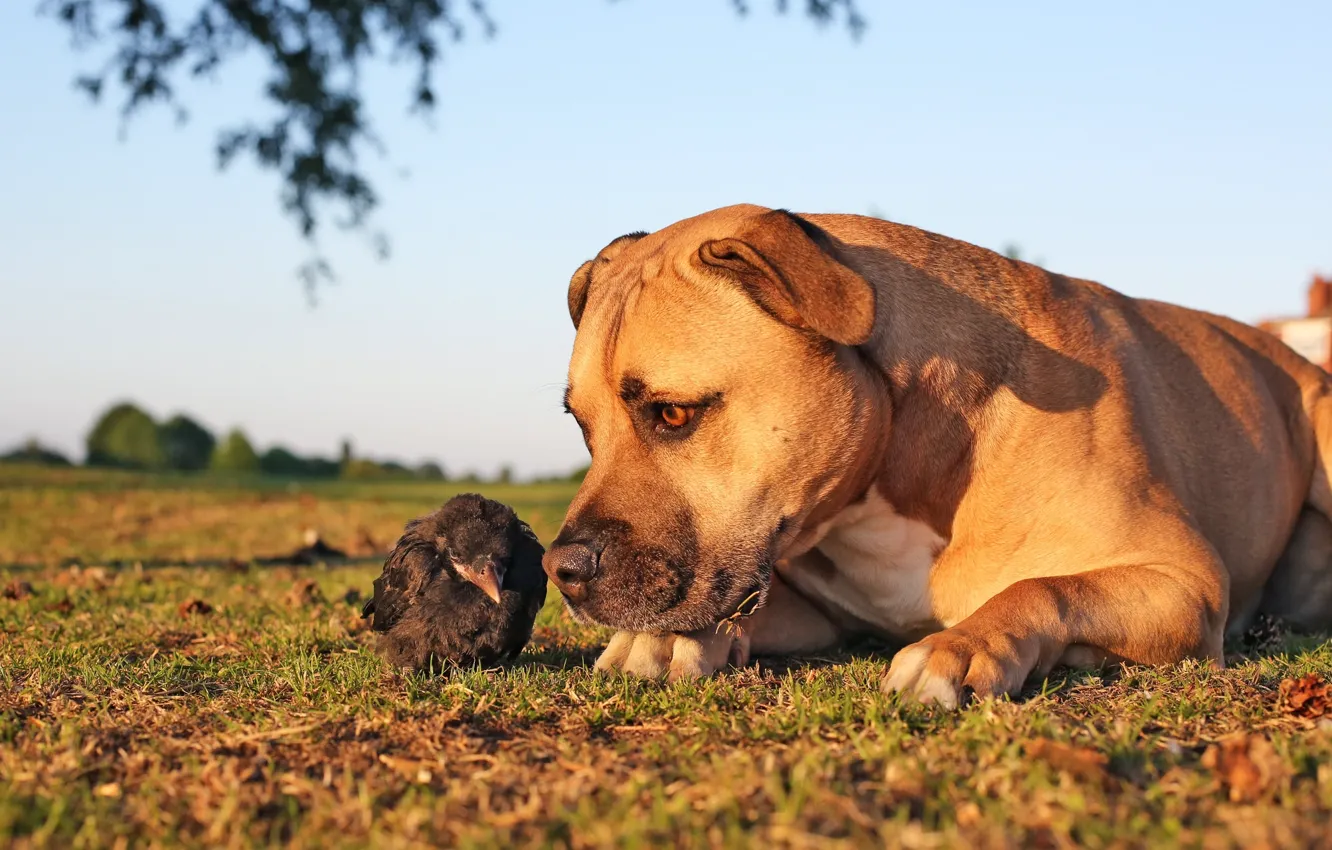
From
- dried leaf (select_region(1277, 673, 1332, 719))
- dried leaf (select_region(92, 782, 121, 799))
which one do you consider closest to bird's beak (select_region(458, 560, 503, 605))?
dried leaf (select_region(92, 782, 121, 799))

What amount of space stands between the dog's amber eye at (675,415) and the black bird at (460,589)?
74 centimetres

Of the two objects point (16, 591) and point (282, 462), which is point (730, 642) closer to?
point (16, 591)

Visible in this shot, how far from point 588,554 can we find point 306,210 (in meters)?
11.9

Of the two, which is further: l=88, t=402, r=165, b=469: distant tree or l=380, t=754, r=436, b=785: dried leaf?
l=88, t=402, r=165, b=469: distant tree

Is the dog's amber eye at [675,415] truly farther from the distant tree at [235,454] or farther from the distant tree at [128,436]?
the distant tree at [235,454]

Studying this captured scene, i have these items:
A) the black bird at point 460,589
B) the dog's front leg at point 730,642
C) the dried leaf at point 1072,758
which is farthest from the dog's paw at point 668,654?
the dried leaf at point 1072,758

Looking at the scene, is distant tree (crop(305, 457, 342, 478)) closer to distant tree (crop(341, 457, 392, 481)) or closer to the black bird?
distant tree (crop(341, 457, 392, 481))

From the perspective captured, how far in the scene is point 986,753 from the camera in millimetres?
2773

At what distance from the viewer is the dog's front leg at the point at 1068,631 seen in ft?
11.5

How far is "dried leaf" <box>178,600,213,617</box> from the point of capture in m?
6.07

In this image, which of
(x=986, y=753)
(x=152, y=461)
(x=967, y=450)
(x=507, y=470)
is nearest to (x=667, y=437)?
(x=967, y=450)

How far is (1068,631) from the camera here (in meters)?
3.96

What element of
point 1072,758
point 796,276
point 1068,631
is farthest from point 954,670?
point 796,276

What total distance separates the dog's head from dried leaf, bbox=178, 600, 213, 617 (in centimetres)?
288
